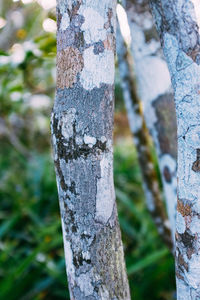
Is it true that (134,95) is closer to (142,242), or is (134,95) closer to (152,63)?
(152,63)

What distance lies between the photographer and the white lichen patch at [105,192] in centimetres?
71

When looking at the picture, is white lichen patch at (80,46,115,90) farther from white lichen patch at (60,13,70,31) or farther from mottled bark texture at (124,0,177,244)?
mottled bark texture at (124,0,177,244)

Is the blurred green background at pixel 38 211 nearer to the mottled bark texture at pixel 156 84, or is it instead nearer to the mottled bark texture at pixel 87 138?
the mottled bark texture at pixel 156 84

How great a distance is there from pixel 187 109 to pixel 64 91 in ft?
0.79

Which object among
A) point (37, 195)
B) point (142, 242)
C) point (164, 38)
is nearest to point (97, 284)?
point (164, 38)

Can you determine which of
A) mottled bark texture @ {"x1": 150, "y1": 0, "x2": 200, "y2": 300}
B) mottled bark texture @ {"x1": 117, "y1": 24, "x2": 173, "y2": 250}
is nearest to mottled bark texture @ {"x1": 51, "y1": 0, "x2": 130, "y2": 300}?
mottled bark texture @ {"x1": 150, "y1": 0, "x2": 200, "y2": 300}

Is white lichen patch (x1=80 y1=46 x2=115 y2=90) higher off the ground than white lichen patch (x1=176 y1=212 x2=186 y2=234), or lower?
higher

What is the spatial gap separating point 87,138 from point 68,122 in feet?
0.16

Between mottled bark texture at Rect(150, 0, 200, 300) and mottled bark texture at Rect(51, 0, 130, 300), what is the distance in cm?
12

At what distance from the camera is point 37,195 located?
2877 millimetres

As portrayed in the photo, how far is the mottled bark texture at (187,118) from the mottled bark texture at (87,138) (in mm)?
120

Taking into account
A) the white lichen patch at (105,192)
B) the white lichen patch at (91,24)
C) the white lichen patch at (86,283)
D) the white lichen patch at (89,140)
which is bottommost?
the white lichen patch at (86,283)

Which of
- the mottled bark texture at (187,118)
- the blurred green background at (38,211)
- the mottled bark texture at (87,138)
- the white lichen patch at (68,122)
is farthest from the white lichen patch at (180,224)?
the blurred green background at (38,211)

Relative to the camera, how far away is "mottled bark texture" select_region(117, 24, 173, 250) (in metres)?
1.47
